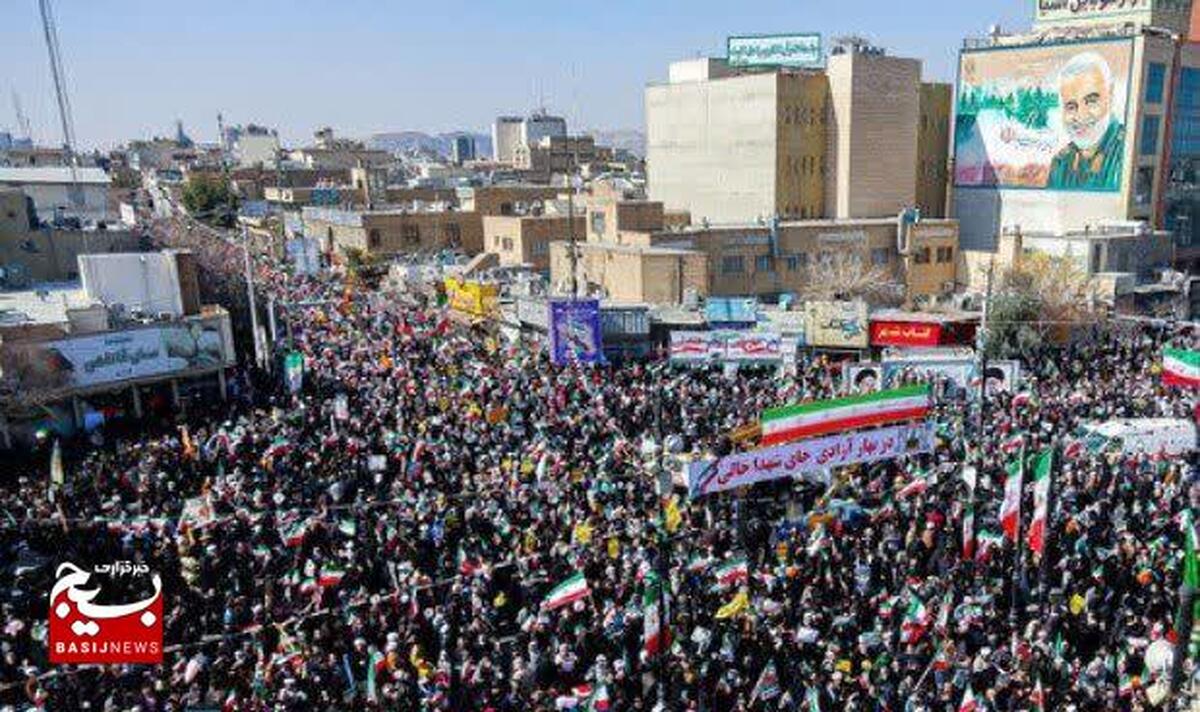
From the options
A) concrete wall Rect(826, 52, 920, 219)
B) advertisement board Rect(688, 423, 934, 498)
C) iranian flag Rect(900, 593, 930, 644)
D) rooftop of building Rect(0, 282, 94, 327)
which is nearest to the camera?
iranian flag Rect(900, 593, 930, 644)

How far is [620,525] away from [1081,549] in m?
6.55

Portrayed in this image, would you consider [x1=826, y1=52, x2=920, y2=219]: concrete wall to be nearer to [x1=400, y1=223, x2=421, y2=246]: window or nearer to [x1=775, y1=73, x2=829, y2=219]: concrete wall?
[x1=775, y1=73, x2=829, y2=219]: concrete wall

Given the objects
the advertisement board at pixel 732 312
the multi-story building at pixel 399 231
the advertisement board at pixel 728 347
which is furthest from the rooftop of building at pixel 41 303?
the multi-story building at pixel 399 231

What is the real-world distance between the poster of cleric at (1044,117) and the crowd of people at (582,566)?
98.7 feet

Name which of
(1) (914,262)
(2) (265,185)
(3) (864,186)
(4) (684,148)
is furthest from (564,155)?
(1) (914,262)

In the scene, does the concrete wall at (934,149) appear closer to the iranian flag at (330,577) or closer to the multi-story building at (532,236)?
the multi-story building at (532,236)

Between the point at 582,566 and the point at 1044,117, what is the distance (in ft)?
143

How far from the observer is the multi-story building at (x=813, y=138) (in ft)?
157

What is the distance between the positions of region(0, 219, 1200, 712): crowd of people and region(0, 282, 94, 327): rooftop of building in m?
4.34

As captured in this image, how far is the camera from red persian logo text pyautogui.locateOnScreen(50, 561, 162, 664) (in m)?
8.74

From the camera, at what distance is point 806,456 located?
46.1 ft

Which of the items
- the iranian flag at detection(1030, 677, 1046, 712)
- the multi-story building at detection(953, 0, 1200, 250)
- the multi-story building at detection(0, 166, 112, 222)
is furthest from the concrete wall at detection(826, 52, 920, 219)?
the iranian flag at detection(1030, 677, 1046, 712)

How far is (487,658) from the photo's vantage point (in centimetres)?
1095

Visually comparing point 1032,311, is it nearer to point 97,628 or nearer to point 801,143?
point 801,143
